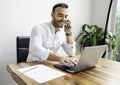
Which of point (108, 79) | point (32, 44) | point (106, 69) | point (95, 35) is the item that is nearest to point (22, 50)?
point (32, 44)

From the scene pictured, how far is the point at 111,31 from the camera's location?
3.04 m

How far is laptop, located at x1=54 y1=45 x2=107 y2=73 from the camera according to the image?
1.21 m

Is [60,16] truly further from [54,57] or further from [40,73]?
[40,73]

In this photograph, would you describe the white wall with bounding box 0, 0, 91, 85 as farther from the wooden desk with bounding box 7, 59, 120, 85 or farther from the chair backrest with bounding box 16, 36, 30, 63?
the wooden desk with bounding box 7, 59, 120, 85

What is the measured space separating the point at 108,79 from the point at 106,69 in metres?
0.26

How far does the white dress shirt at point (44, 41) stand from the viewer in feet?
5.41

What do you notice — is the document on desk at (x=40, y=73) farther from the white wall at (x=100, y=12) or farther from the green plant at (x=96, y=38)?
the white wall at (x=100, y=12)

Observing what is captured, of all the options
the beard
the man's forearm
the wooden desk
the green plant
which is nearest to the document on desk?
the wooden desk

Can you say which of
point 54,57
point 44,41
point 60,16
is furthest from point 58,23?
point 54,57

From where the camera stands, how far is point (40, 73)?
1192mm

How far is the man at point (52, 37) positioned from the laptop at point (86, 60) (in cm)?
23

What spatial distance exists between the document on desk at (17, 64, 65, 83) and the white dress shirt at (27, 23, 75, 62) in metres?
0.32

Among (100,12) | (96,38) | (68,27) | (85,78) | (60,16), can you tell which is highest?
(100,12)

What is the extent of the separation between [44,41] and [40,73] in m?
0.71
